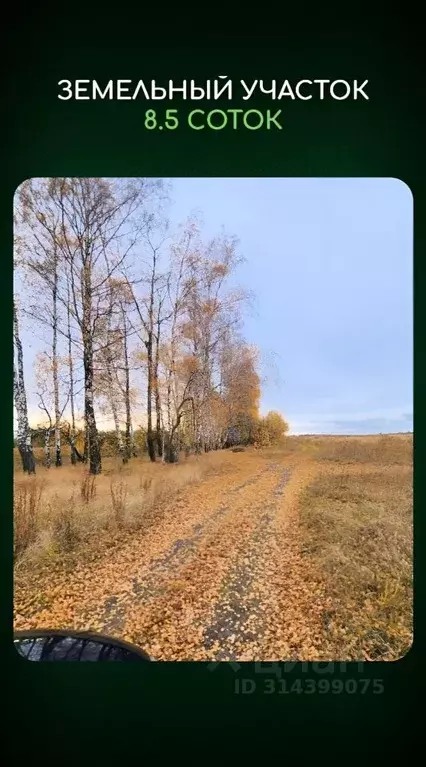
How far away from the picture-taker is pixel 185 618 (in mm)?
1615

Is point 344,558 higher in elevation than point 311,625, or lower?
higher

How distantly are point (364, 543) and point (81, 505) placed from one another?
1.18 metres

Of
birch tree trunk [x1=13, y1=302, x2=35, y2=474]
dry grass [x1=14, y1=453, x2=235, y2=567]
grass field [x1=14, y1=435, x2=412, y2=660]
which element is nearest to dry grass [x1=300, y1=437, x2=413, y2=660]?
grass field [x1=14, y1=435, x2=412, y2=660]

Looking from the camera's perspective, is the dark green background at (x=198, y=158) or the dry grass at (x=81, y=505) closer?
the dark green background at (x=198, y=158)

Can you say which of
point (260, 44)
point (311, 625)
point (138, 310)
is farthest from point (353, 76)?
point (311, 625)

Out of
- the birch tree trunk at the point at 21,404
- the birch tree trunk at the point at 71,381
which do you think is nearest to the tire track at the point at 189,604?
the birch tree trunk at the point at 71,381

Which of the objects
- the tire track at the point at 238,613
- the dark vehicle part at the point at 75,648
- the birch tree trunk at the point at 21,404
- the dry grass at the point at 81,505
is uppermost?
the birch tree trunk at the point at 21,404

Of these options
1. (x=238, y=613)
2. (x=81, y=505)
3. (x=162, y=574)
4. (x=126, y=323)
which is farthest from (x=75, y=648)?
(x=126, y=323)

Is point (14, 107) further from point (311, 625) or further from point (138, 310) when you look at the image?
point (311, 625)

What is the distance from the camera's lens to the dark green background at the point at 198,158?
1.58 m

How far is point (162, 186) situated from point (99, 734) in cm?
218

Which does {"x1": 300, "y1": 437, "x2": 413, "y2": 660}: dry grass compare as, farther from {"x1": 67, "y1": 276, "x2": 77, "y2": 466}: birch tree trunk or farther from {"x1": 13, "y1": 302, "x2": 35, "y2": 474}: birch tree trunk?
{"x1": 13, "y1": 302, "x2": 35, "y2": 474}: birch tree trunk

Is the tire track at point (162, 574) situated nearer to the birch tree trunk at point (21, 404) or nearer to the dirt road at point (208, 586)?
the dirt road at point (208, 586)

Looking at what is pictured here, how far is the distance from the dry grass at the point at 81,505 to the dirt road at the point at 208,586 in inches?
3.2
